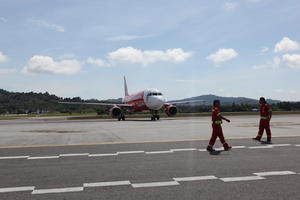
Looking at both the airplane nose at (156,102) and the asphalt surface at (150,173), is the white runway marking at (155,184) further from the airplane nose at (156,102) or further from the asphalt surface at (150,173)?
the airplane nose at (156,102)

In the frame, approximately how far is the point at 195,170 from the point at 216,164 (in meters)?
0.98

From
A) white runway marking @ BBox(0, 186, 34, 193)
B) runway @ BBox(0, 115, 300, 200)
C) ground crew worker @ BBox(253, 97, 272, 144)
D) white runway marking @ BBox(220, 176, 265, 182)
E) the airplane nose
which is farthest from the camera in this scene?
the airplane nose

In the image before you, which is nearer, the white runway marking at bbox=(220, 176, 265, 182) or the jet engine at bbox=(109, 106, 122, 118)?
the white runway marking at bbox=(220, 176, 265, 182)

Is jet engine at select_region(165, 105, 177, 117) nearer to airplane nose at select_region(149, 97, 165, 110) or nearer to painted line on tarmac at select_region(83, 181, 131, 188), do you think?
airplane nose at select_region(149, 97, 165, 110)

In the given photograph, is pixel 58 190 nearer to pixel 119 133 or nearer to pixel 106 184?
pixel 106 184

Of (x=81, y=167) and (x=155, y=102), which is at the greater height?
(x=155, y=102)

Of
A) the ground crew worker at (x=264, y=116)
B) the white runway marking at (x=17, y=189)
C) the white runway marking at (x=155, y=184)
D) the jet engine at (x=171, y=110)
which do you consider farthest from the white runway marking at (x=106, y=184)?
the jet engine at (x=171, y=110)

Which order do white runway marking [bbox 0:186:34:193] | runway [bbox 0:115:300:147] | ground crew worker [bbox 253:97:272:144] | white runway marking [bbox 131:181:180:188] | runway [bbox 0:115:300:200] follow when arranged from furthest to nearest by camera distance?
runway [bbox 0:115:300:147], ground crew worker [bbox 253:97:272:144], white runway marking [bbox 131:181:180:188], white runway marking [bbox 0:186:34:193], runway [bbox 0:115:300:200]

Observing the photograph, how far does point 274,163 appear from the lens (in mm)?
7980

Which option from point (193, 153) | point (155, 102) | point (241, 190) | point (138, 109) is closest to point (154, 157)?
point (193, 153)

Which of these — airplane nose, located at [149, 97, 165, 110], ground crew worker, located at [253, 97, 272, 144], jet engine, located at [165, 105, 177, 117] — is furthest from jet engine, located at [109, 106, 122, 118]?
ground crew worker, located at [253, 97, 272, 144]

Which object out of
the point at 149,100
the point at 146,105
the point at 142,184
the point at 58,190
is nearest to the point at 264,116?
the point at 142,184

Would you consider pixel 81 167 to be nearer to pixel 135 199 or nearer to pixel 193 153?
pixel 135 199

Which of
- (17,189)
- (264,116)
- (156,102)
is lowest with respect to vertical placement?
(17,189)
